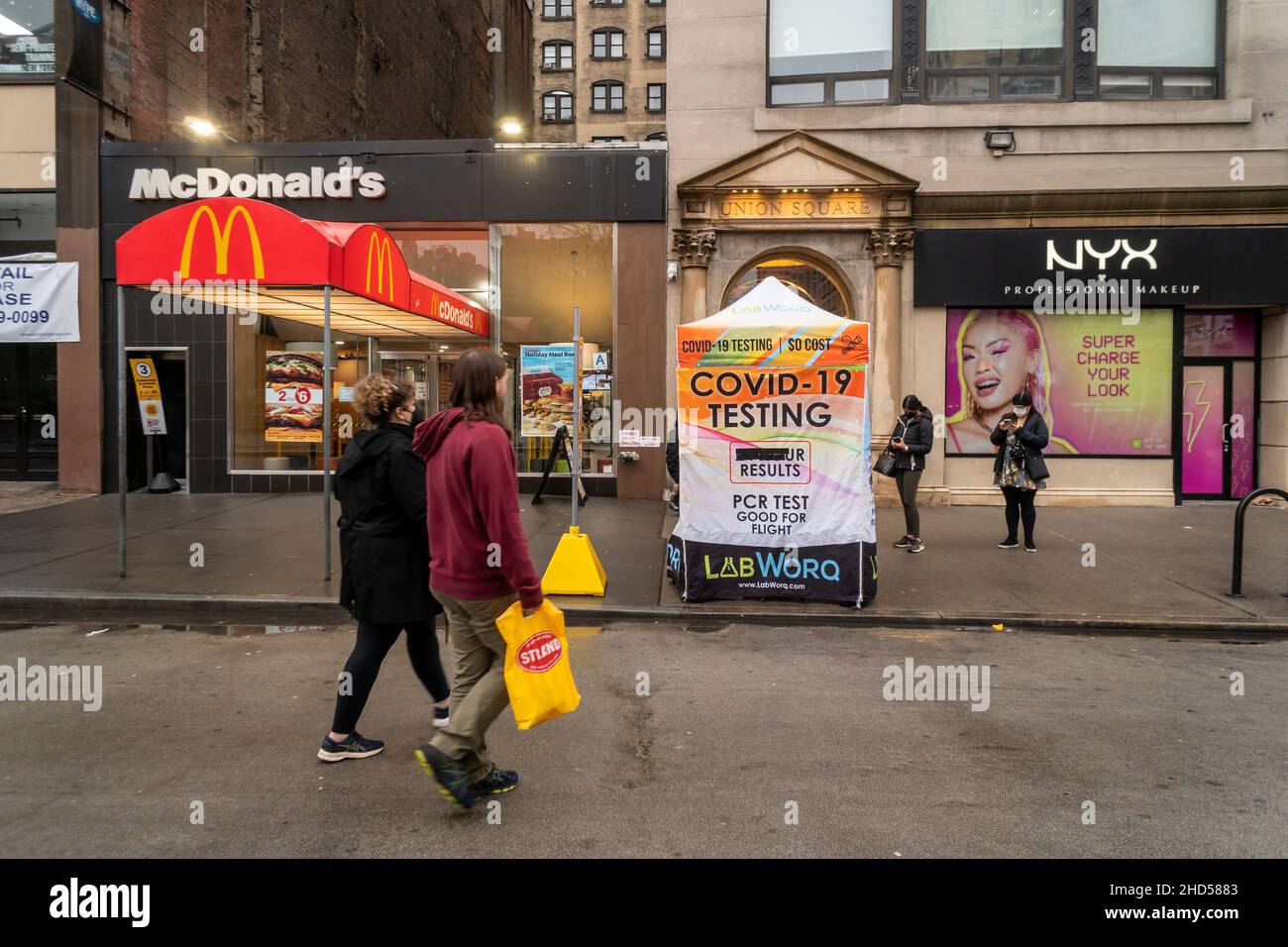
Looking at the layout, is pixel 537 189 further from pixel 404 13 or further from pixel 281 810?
pixel 404 13

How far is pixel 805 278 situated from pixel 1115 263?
4769 millimetres

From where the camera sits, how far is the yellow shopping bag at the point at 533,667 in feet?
11.3

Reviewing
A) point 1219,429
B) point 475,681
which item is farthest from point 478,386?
point 1219,429

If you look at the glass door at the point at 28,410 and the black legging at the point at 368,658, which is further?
the glass door at the point at 28,410

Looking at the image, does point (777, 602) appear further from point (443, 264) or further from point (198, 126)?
point (198, 126)

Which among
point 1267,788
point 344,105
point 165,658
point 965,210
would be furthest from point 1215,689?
point 344,105

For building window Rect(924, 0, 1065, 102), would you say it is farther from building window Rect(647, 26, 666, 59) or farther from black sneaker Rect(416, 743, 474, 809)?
building window Rect(647, 26, 666, 59)

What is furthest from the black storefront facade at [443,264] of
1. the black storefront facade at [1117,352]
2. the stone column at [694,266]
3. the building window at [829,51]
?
the black storefront facade at [1117,352]

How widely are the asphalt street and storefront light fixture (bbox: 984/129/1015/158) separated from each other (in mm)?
9547

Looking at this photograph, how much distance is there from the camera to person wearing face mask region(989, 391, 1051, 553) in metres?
9.66

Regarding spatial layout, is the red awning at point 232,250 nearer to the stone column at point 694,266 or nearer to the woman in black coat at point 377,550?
the woman in black coat at point 377,550

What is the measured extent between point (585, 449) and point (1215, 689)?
10.3m

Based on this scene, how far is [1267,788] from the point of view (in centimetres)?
393

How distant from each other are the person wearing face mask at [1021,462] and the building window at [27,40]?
623 inches
